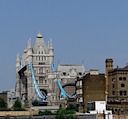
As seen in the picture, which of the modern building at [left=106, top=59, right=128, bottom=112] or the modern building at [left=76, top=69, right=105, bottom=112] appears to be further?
the modern building at [left=106, top=59, right=128, bottom=112]

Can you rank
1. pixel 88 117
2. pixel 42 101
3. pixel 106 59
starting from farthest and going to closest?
pixel 42 101, pixel 106 59, pixel 88 117

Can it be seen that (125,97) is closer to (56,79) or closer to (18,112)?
(18,112)

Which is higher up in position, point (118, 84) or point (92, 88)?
→ point (118, 84)

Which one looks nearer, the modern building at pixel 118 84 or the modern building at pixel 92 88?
A: the modern building at pixel 92 88

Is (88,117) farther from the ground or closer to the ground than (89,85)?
closer to the ground

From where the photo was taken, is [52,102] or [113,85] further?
[52,102]

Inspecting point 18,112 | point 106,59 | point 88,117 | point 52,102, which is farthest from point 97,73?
point 52,102

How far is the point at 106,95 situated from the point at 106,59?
33.2 ft

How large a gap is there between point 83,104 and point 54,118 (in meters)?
26.9

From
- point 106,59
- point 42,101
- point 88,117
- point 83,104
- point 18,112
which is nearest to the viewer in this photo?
point 88,117

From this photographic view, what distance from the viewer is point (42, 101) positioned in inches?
7219

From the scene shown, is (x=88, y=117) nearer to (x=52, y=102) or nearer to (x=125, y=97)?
(x=125, y=97)

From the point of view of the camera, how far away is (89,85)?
121m

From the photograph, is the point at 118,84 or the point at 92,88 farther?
the point at 118,84
